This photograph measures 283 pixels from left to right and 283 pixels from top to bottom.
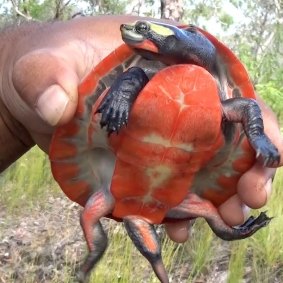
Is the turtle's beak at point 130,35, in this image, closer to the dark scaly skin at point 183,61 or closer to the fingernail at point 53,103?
the dark scaly skin at point 183,61

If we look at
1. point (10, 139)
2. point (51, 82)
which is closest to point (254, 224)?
point (51, 82)

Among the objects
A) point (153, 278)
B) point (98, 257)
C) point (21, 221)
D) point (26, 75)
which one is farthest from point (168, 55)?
point (21, 221)

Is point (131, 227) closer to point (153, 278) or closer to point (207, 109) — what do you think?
point (207, 109)

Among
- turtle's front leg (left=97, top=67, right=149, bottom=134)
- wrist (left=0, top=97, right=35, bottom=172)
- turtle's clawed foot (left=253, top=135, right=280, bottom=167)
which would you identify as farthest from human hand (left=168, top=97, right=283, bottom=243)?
wrist (left=0, top=97, right=35, bottom=172)

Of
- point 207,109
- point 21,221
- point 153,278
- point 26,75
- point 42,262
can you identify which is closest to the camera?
point 207,109

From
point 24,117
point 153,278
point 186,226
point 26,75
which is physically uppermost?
point 26,75

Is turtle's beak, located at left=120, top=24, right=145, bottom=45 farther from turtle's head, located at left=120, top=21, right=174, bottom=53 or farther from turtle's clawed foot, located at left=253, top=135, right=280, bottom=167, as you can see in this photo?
turtle's clawed foot, located at left=253, top=135, right=280, bottom=167
